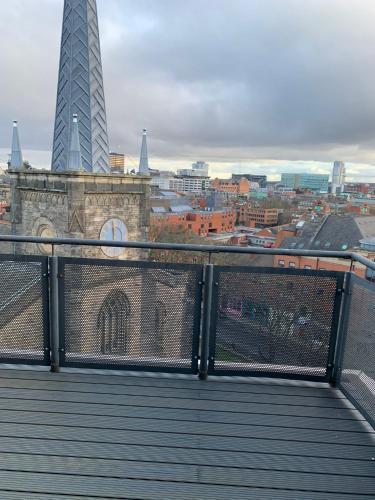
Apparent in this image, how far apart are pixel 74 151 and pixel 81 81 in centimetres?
313

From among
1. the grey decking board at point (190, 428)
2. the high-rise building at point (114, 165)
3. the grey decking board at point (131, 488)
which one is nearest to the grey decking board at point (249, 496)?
the grey decking board at point (131, 488)

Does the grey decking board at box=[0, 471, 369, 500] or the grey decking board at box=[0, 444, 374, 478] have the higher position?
the grey decking board at box=[0, 444, 374, 478]

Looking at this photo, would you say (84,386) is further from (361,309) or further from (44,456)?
(361,309)

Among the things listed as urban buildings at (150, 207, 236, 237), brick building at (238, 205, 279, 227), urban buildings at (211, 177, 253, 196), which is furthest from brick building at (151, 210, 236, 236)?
urban buildings at (211, 177, 253, 196)

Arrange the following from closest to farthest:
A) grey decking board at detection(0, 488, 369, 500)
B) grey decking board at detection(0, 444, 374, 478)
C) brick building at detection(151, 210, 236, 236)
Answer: grey decking board at detection(0, 488, 369, 500), grey decking board at detection(0, 444, 374, 478), brick building at detection(151, 210, 236, 236)

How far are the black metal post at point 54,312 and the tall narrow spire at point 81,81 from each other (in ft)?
46.5

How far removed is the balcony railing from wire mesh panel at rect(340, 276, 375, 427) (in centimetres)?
3

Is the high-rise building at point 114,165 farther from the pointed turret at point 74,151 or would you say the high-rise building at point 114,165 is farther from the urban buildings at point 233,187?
the urban buildings at point 233,187

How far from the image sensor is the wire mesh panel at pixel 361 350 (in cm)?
268

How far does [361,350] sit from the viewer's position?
2818mm

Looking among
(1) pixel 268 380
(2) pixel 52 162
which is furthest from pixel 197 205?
(1) pixel 268 380

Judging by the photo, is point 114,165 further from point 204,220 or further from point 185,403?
point 204,220

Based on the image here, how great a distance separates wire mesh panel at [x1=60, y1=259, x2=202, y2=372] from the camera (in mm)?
3152

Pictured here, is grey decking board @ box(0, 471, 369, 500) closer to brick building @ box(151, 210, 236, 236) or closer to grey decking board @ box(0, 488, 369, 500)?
grey decking board @ box(0, 488, 369, 500)
